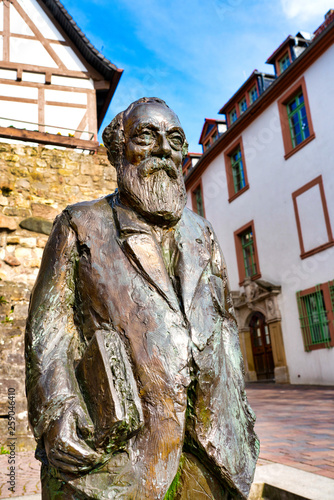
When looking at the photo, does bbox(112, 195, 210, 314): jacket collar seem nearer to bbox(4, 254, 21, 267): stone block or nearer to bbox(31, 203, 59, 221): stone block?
bbox(4, 254, 21, 267): stone block

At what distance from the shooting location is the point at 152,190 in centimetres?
156

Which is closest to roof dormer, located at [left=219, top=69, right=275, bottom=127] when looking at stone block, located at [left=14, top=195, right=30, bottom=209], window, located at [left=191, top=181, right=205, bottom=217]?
window, located at [left=191, top=181, right=205, bottom=217]

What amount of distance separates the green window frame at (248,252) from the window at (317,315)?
9.42ft

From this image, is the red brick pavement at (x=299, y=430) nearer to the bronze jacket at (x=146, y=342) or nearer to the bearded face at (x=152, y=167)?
the bronze jacket at (x=146, y=342)

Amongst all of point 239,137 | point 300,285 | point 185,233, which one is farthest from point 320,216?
point 185,233

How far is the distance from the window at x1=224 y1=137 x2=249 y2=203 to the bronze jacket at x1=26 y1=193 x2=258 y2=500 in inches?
622

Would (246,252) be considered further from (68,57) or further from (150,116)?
(150,116)

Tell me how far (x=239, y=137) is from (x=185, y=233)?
16544 millimetres

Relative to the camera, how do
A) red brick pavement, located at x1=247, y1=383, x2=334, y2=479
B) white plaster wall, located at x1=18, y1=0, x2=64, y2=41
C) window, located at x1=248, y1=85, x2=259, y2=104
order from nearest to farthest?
red brick pavement, located at x1=247, y1=383, x2=334, y2=479 → white plaster wall, located at x1=18, y1=0, x2=64, y2=41 → window, located at x1=248, y1=85, x2=259, y2=104

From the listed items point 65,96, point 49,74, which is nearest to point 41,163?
point 65,96

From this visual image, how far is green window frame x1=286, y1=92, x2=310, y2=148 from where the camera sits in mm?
14405

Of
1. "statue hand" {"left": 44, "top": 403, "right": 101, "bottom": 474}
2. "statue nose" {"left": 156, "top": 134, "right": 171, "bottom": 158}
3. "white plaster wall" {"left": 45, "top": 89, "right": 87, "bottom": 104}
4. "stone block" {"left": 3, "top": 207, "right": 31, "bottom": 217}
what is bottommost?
"statue hand" {"left": 44, "top": 403, "right": 101, "bottom": 474}

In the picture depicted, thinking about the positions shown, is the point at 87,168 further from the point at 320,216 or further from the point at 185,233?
the point at 185,233

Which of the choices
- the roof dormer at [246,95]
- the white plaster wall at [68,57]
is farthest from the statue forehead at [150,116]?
the roof dormer at [246,95]
